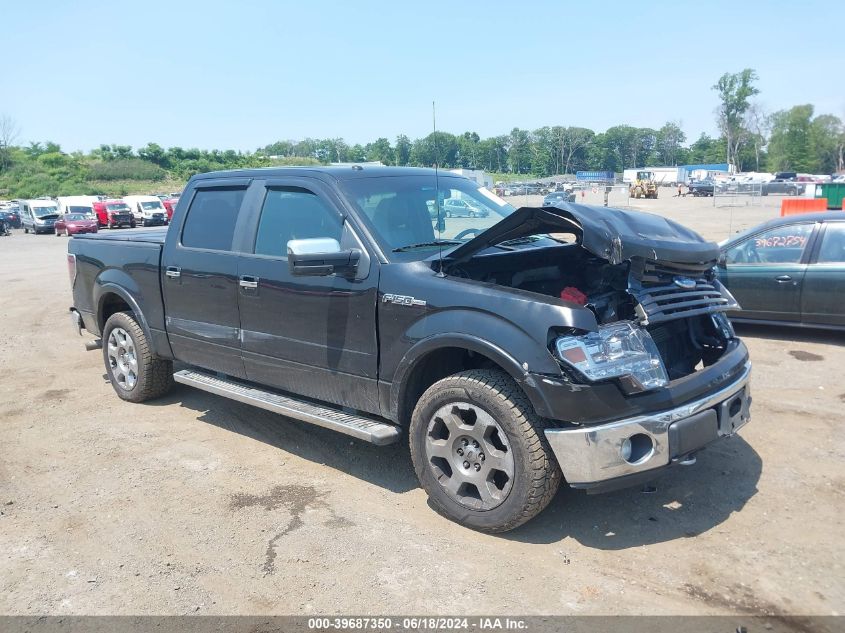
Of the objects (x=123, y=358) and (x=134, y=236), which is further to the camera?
(x=134, y=236)

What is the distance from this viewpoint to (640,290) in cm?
392

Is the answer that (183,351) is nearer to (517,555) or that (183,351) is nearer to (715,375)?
(517,555)

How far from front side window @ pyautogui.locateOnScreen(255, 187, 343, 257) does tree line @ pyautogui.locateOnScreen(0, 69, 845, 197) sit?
830 mm

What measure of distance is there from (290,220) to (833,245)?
248 inches

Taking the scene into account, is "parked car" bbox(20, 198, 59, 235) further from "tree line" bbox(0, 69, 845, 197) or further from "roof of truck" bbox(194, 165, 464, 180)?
"roof of truck" bbox(194, 165, 464, 180)

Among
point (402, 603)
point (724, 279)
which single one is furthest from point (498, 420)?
point (724, 279)

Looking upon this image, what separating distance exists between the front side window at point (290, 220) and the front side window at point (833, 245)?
6036 millimetres

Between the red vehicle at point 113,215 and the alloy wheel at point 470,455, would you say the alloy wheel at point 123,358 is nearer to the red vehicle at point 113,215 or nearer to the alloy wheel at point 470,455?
the alloy wheel at point 470,455

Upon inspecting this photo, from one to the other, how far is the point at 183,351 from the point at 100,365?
2.90m

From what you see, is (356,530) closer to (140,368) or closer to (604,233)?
(604,233)

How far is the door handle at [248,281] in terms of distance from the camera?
16.1 feet

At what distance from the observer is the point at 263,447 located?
534 cm

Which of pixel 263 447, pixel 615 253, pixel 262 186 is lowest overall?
pixel 263 447

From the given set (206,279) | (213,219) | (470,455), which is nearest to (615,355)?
(470,455)
